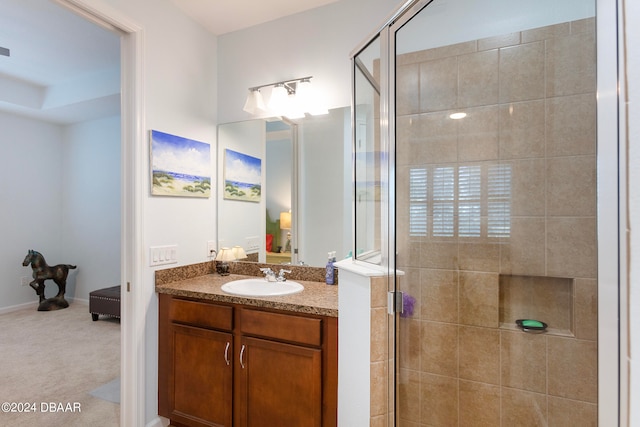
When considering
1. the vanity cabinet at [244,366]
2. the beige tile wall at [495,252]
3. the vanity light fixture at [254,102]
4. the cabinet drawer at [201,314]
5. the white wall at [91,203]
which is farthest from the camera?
the white wall at [91,203]

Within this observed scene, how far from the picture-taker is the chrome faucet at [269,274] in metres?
2.01

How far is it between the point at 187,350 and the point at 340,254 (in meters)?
1.06

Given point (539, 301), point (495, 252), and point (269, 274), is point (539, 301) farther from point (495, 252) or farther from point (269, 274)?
point (269, 274)

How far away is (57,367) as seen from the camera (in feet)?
8.59

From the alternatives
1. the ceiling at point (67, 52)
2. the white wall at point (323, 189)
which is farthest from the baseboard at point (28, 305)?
the white wall at point (323, 189)

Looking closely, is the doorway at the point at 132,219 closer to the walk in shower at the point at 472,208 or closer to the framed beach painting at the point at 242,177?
the framed beach painting at the point at 242,177

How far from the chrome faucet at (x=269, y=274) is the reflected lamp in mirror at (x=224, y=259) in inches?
10.4

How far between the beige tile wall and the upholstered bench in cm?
344

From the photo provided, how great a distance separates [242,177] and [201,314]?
1.04 metres

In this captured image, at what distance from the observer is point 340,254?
198 centimetres

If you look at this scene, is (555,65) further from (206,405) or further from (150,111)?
(206,405)

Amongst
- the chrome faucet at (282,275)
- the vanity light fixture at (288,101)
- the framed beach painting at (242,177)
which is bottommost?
the chrome faucet at (282,275)

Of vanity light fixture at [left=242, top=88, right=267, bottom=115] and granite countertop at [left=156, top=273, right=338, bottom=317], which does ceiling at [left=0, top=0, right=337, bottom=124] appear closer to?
vanity light fixture at [left=242, top=88, right=267, bottom=115]

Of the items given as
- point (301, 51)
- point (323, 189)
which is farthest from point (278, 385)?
point (301, 51)
